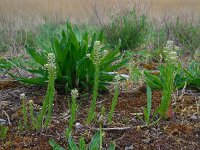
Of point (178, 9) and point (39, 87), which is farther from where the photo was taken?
point (178, 9)

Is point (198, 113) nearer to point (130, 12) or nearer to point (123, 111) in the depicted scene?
point (123, 111)

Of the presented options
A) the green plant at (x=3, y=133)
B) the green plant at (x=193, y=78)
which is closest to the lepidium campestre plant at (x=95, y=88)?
the green plant at (x=3, y=133)

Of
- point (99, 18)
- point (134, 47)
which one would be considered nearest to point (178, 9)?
point (99, 18)

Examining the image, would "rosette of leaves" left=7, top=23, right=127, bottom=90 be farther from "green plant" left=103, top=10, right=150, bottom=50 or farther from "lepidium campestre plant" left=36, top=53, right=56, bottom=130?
"green plant" left=103, top=10, right=150, bottom=50

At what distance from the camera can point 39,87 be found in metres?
2.79

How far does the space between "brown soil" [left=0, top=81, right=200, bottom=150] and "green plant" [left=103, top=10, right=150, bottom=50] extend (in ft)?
10.3

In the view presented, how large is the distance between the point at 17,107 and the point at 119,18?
388 centimetres

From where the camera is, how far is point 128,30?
585 cm

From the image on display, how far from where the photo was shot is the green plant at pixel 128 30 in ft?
19.0

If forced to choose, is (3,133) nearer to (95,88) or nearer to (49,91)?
(49,91)

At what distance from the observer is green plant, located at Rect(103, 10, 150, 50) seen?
580 cm

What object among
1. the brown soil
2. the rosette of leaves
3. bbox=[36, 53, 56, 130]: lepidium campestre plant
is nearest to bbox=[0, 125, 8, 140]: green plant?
the brown soil

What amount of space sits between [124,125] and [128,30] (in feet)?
12.5

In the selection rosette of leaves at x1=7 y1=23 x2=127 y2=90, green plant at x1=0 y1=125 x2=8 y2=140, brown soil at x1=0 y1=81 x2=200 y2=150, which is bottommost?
brown soil at x1=0 y1=81 x2=200 y2=150
